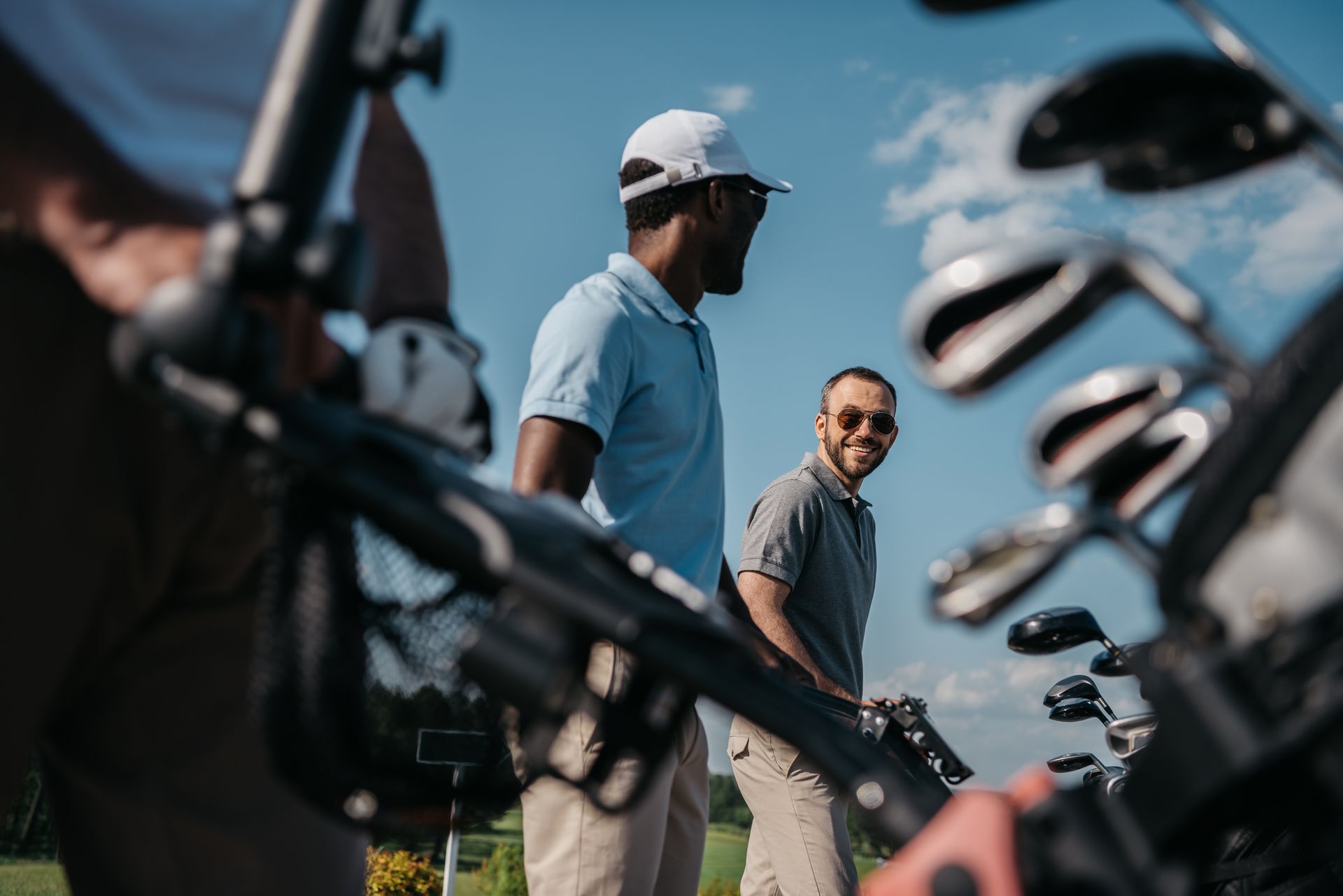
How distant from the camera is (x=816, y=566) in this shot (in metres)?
4.34

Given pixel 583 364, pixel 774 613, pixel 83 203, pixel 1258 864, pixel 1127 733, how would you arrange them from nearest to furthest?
pixel 83 203 → pixel 1258 864 → pixel 583 364 → pixel 1127 733 → pixel 774 613

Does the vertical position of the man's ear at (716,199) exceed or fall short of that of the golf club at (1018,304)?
it exceeds it

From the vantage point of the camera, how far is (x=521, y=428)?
2.56 m

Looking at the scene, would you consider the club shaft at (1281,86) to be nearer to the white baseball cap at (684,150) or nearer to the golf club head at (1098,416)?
the golf club head at (1098,416)

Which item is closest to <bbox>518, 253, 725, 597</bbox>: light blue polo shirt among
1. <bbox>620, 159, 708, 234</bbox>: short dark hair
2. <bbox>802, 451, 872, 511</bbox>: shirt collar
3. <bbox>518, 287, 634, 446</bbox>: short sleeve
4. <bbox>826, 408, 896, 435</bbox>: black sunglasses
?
<bbox>518, 287, 634, 446</bbox>: short sleeve

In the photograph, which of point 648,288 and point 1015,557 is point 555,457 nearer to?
point 648,288

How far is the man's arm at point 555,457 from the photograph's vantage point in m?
2.43

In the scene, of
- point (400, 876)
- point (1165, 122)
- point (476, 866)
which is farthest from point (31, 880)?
point (1165, 122)

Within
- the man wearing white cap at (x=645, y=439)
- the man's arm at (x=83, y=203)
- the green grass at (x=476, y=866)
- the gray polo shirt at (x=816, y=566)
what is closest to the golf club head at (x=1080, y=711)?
the gray polo shirt at (x=816, y=566)

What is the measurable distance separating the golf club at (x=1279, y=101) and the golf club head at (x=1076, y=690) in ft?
13.8

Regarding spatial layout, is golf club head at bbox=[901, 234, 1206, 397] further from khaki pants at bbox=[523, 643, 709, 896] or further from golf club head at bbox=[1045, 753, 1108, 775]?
golf club head at bbox=[1045, 753, 1108, 775]

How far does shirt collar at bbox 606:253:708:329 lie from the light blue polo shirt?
1.9 inches

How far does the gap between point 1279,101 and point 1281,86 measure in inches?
0.6

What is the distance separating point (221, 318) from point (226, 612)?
0.52 m
